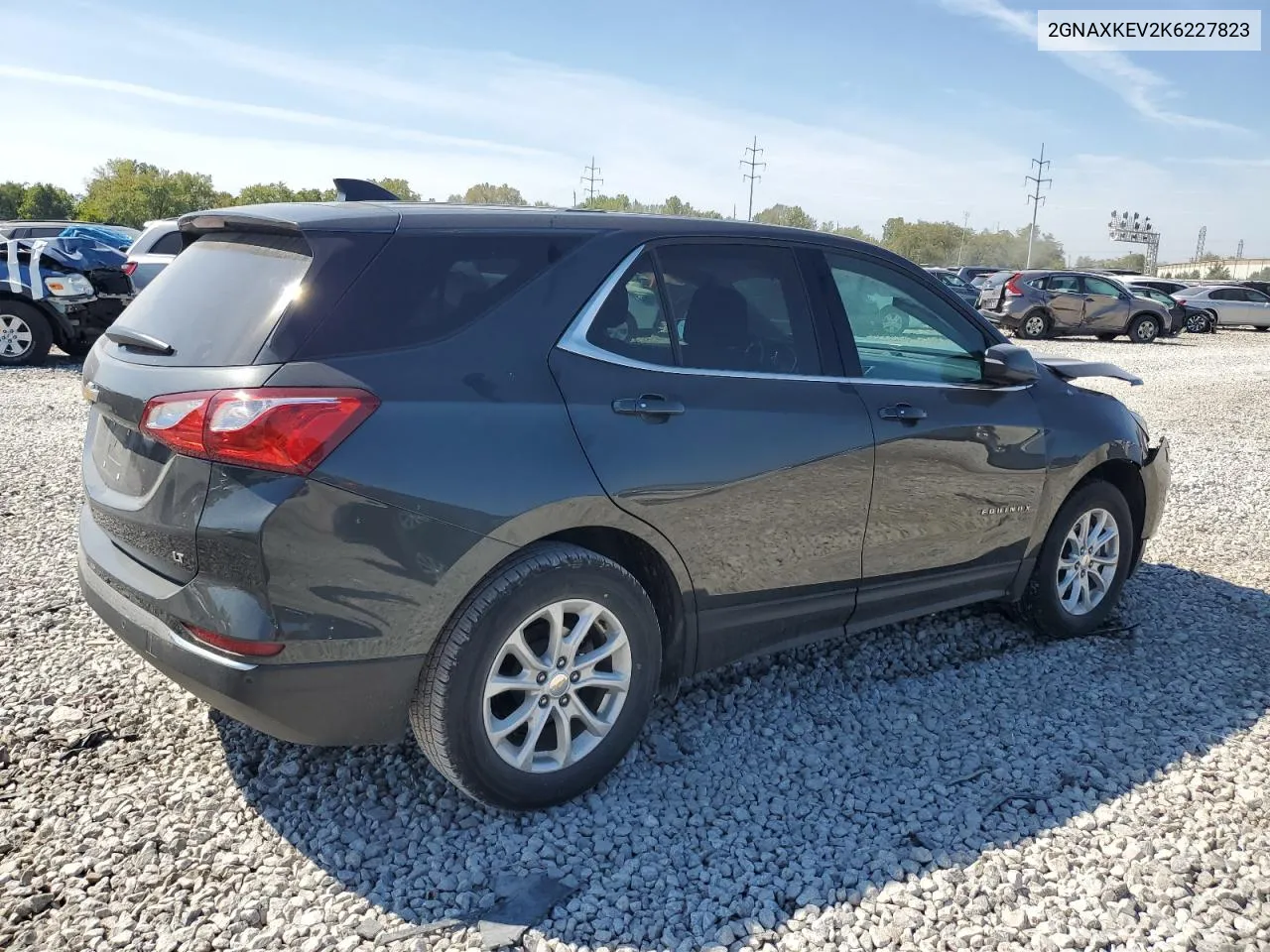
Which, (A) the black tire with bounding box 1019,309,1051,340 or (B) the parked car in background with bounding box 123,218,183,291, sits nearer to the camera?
(B) the parked car in background with bounding box 123,218,183,291

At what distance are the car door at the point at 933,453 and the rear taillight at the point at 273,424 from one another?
1892 mm

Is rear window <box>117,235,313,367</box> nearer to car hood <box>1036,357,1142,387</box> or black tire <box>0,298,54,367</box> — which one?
car hood <box>1036,357,1142,387</box>

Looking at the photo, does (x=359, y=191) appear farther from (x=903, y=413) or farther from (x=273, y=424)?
(x=903, y=413)

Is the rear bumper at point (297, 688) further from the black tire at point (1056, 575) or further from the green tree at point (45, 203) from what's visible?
the green tree at point (45, 203)

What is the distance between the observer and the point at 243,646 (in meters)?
2.57

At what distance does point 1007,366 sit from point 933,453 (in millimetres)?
515

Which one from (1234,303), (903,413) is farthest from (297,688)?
(1234,303)

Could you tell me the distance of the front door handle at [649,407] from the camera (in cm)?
301

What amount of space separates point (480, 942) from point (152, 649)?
1.19m

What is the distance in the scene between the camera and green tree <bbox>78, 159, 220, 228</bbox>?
77812mm

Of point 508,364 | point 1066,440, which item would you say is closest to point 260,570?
point 508,364

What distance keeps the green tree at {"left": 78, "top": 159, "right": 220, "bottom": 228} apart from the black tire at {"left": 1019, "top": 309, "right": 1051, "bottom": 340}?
64.6 metres

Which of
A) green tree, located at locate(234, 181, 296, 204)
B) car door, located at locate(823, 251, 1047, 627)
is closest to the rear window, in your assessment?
car door, located at locate(823, 251, 1047, 627)

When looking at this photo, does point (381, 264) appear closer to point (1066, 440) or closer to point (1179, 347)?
point (1066, 440)
